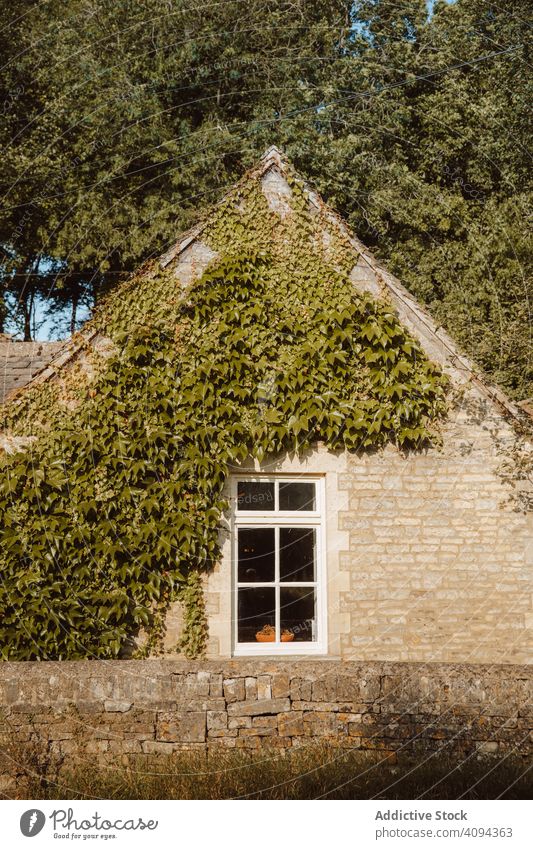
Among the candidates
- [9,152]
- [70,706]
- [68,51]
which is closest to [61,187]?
[9,152]

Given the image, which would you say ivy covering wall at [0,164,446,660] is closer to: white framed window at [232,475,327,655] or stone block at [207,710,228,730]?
white framed window at [232,475,327,655]

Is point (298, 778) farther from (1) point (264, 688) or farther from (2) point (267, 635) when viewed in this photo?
(2) point (267, 635)

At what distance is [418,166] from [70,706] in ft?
53.6

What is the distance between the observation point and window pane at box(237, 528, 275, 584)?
9.77 meters

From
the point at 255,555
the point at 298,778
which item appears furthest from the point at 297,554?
the point at 298,778

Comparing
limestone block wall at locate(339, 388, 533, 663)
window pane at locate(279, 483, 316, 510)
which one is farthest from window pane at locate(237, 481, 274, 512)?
limestone block wall at locate(339, 388, 533, 663)

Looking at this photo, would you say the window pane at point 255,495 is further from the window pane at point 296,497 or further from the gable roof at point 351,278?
the gable roof at point 351,278

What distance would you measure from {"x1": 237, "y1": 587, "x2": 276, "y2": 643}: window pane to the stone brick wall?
2.83m

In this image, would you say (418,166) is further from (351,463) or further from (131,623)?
(131,623)

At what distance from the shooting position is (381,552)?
9.69 meters

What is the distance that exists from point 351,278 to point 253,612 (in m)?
4.32

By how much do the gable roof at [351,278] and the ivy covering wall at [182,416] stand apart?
10 cm

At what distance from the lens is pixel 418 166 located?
19.7 metres

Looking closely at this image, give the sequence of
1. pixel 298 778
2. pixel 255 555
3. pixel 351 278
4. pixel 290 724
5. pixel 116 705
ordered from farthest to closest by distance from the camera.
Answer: pixel 351 278 < pixel 255 555 < pixel 290 724 < pixel 116 705 < pixel 298 778
